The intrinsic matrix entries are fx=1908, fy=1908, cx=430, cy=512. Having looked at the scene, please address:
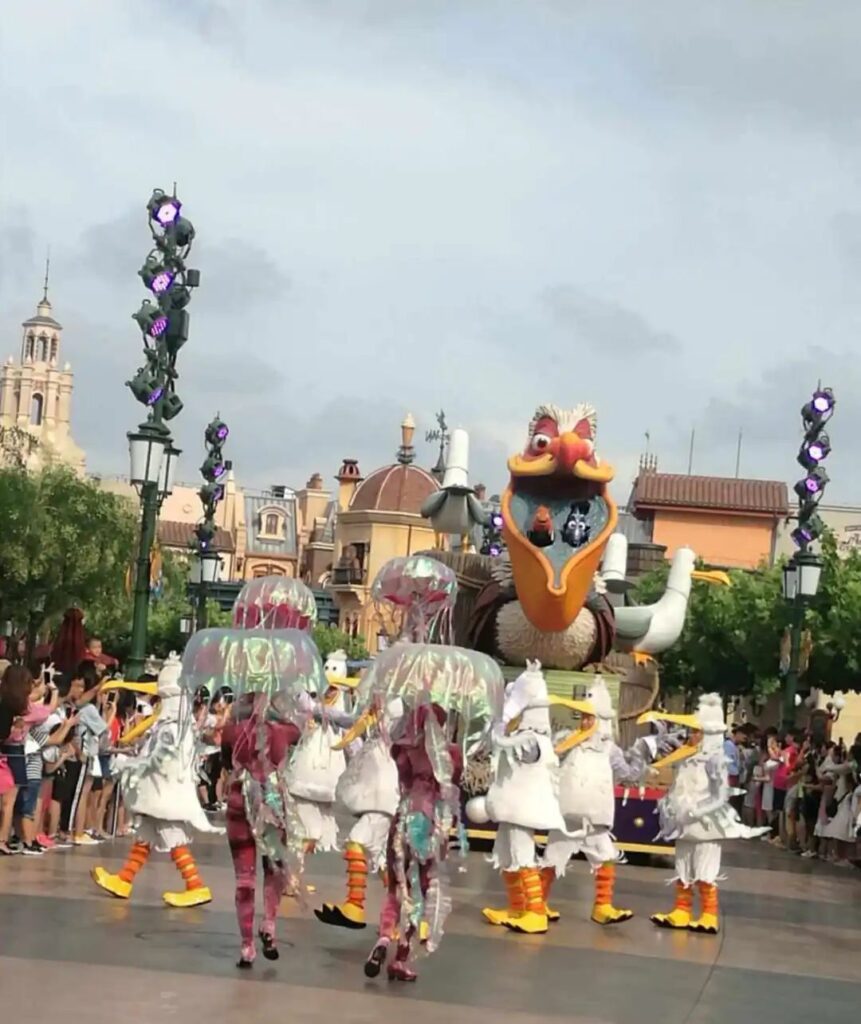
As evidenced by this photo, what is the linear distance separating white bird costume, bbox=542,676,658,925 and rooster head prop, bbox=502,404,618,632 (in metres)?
5.91

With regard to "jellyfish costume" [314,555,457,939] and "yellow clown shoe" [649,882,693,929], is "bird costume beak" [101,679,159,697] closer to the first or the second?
"jellyfish costume" [314,555,457,939]

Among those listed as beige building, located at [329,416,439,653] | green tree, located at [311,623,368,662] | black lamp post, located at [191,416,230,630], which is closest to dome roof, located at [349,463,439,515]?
beige building, located at [329,416,439,653]

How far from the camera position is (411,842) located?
1054 cm

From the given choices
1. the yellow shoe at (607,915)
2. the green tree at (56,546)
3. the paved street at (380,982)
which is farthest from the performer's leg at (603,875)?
the green tree at (56,546)

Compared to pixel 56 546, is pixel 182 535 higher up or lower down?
higher up

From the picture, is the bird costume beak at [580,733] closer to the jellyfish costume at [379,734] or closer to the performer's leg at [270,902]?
the jellyfish costume at [379,734]

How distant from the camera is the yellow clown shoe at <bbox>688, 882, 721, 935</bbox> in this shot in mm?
14250

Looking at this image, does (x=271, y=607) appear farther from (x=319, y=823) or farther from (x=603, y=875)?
(x=603, y=875)

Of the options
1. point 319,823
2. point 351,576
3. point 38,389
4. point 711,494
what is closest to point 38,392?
point 38,389

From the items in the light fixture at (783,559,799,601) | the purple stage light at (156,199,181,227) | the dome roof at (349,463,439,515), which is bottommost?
the light fixture at (783,559,799,601)

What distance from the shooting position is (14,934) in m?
11.5

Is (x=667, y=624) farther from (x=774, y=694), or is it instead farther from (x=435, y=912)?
(x=774, y=694)

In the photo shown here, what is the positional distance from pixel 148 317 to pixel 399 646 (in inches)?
452

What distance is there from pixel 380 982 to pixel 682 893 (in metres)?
4.48
